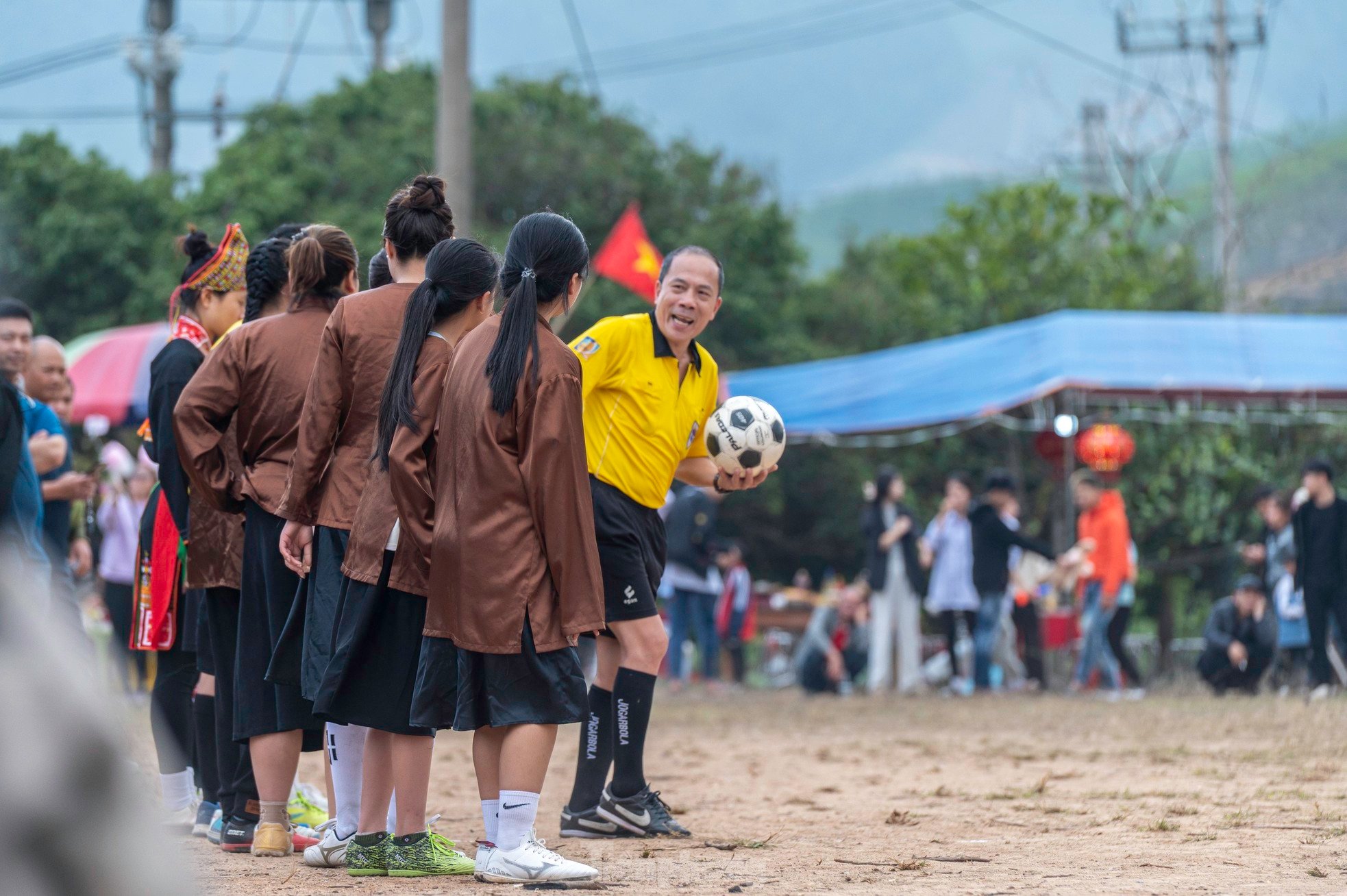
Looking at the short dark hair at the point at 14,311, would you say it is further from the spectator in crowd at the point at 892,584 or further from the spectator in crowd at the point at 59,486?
the spectator in crowd at the point at 892,584

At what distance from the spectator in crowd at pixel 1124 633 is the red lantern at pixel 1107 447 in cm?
105

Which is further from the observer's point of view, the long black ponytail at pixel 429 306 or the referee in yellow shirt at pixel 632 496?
the referee in yellow shirt at pixel 632 496

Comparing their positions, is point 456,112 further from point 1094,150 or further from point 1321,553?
point 1094,150

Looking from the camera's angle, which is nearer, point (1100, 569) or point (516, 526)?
point (516, 526)

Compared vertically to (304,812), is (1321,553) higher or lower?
higher

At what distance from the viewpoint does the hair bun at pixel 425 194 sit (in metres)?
4.70

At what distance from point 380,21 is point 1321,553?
26542 millimetres

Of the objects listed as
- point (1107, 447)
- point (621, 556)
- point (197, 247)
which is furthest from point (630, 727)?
point (1107, 447)

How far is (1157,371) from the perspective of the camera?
1402 centimetres

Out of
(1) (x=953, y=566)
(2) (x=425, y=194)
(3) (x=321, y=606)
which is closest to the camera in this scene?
(3) (x=321, y=606)

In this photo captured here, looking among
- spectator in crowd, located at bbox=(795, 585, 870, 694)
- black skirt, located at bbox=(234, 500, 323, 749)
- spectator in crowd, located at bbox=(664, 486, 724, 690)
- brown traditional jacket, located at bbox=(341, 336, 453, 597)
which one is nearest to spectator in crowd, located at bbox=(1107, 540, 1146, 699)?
spectator in crowd, located at bbox=(795, 585, 870, 694)

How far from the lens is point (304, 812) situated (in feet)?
18.2

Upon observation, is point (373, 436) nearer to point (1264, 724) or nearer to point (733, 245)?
point (1264, 724)

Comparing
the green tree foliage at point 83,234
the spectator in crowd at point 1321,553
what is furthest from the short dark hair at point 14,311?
the green tree foliage at point 83,234
